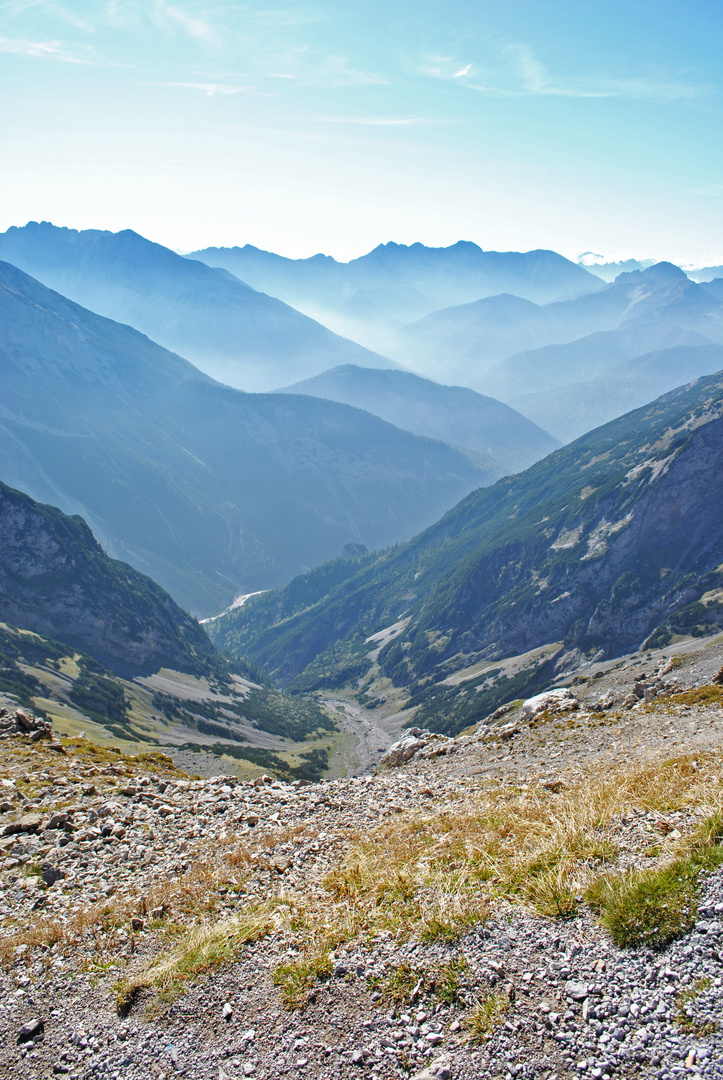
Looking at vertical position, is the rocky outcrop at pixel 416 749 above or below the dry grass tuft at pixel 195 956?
below

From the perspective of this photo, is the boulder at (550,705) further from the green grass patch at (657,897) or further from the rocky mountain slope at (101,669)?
the rocky mountain slope at (101,669)

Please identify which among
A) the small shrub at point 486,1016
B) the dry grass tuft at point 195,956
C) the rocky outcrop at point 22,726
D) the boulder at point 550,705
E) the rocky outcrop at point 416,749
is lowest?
the boulder at point 550,705

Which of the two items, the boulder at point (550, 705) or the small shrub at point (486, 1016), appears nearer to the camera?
the small shrub at point (486, 1016)

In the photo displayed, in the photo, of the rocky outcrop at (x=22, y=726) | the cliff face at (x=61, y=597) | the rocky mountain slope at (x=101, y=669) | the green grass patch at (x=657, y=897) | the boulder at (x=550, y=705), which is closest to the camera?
the green grass patch at (x=657, y=897)

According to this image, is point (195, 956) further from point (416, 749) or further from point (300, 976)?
point (416, 749)

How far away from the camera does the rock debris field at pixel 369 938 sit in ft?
24.4

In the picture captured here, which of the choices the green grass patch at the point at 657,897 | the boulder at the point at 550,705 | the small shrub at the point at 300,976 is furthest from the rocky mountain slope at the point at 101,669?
the green grass patch at the point at 657,897

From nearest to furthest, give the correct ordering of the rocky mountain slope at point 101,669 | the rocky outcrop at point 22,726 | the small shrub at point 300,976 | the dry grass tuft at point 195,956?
the small shrub at point 300,976 < the dry grass tuft at point 195,956 < the rocky outcrop at point 22,726 < the rocky mountain slope at point 101,669

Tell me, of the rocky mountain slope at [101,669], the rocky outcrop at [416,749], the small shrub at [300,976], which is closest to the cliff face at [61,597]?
the rocky mountain slope at [101,669]

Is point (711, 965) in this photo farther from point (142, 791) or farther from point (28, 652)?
point (28, 652)

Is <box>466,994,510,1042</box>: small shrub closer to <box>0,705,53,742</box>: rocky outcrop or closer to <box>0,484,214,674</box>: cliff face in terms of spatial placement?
<box>0,705,53,742</box>: rocky outcrop

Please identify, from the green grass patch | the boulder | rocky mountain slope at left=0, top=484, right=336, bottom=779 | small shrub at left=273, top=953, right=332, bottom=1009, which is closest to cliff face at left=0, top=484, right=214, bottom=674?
rocky mountain slope at left=0, top=484, right=336, bottom=779

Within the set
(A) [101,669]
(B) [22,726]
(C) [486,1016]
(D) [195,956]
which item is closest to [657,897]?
(C) [486,1016]

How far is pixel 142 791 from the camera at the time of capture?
2088 centimetres
